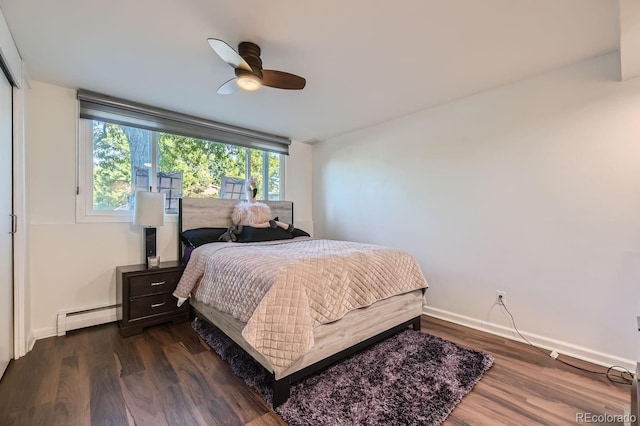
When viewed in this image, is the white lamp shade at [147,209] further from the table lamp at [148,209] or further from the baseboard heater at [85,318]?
the baseboard heater at [85,318]

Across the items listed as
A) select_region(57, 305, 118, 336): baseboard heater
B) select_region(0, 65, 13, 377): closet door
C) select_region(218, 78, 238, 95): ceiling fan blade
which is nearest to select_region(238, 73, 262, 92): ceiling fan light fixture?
select_region(218, 78, 238, 95): ceiling fan blade

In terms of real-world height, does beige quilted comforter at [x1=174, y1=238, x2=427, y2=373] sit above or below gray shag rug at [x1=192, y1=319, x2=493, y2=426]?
above

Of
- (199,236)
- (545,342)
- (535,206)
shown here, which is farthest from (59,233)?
(545,342)

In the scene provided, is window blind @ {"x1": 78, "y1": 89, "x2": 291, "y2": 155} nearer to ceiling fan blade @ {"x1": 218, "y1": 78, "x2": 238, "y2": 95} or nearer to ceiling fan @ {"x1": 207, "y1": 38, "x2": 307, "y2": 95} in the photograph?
ceiling fan blade @ {"x1": 218, "y1": 78, "x2": 238, "y2": 95}

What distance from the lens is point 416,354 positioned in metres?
2.17

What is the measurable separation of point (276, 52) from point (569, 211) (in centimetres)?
259

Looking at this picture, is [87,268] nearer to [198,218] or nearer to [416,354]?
[198,218]

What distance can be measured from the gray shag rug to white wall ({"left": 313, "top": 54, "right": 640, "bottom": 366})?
728 millimetres

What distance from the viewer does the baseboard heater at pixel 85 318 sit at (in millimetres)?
2535

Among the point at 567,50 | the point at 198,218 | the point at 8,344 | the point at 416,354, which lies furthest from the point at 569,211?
the point at 8,344

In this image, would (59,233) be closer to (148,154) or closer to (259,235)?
(148,154)

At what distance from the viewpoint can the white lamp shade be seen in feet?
8.94

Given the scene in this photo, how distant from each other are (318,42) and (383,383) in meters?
2.31

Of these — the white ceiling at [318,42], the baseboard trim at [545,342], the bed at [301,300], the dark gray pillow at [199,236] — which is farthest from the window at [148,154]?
the baseboard trim at [545,342]
